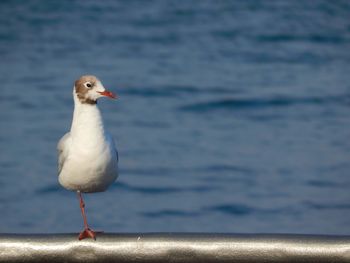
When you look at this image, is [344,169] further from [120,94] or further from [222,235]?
[222,235]

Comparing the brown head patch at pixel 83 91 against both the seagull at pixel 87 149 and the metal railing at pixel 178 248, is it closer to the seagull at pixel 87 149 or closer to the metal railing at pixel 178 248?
the seagull at pixel 87 149

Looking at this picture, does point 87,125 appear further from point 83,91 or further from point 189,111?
point 189,111

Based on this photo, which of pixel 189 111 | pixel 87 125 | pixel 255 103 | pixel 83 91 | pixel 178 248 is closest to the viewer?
pixel 178 248

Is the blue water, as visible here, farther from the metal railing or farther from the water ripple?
the metal railing

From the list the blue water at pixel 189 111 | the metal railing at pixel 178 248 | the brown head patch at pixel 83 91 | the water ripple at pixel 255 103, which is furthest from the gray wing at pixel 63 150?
the water ripple at pixel 255 103

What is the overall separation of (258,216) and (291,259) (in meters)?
5.85

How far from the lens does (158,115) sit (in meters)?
11.3

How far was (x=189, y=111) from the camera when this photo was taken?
11.5 m

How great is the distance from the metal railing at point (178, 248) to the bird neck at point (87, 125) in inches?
20.8

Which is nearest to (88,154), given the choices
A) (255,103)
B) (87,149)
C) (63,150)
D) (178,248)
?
→ (87,149)

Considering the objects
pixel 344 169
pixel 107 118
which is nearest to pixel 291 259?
pixel 344 169

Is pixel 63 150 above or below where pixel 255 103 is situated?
above

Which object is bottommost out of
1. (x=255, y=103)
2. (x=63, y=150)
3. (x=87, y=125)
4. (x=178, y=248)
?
(x=255, y=103)

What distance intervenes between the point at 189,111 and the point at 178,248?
30.5 feet
